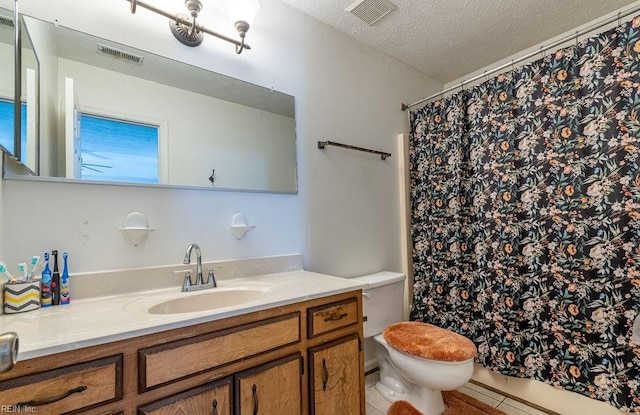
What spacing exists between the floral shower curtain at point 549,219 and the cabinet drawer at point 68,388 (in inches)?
74.0

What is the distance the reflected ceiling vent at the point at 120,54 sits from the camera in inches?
48.4

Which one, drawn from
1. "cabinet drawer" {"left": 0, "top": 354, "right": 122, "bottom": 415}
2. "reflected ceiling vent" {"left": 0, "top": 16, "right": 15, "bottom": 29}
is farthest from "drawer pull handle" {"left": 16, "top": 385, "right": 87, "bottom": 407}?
"reflected ceiling vent" {"left": 0, "top": 16, "right": 15, "bottom": 29}

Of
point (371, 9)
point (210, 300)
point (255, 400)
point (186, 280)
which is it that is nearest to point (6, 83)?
point (186, 280)

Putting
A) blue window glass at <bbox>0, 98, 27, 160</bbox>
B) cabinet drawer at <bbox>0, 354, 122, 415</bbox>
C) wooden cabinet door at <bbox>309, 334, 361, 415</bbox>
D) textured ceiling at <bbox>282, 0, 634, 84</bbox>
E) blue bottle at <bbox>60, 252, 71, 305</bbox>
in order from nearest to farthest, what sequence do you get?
cabinet drawer at <bbox>0, 354, 122, 415</bbox>
blue window glass at <bbox>0, 98, 27, 160</bbox>
blue bottle at <bbox>60, 252, 71, 305</bbox>
wooden cabinet door at <bbox>309, 334, 361, 415</bbox>
textured ceiling at <bbox>282, 0, 634, 84</bbox>

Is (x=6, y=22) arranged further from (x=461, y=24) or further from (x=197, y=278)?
(x=461, y=24)

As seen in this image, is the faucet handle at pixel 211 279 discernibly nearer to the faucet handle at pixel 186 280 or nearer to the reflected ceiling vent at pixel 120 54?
the faucet handle at pixel 186 280

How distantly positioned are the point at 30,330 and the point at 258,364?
643mm

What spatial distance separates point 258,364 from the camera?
1.02m

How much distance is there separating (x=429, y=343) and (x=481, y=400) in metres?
0.62

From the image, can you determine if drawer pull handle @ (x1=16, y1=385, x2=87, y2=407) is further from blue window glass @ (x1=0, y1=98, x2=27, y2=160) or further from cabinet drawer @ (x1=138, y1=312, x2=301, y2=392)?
blue window glass @ (x1=0, y1=98, x2=27, y2=160)

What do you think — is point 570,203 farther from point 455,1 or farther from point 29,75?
point 29,75

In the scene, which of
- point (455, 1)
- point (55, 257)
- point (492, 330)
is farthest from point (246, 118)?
point (492, 330)

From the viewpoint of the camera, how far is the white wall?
1.14 metres

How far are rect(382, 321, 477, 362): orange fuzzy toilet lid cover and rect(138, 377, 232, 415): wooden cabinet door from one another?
965 mm
